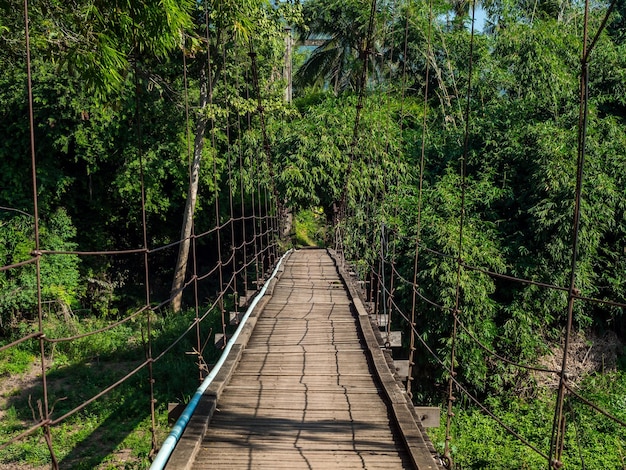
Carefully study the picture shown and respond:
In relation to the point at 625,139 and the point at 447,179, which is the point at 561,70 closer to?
the point at 625,139

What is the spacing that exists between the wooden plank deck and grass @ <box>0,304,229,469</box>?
272cm

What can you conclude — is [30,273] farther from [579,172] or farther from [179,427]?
[579,172]

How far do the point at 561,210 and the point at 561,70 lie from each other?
2341 millimetres

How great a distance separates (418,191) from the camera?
7879 mm

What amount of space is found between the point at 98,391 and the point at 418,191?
4.53 m

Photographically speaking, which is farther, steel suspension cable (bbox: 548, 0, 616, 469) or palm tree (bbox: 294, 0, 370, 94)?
palm tree (bbox: 294, 0, 370, 94)

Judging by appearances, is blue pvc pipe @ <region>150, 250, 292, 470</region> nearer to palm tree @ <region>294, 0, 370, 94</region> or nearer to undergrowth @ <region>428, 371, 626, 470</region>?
undergrowth @ <region>428, 371, 626, 470</region>

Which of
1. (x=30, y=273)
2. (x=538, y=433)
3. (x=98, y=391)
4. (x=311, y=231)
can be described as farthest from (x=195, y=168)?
(x=538, y=433)

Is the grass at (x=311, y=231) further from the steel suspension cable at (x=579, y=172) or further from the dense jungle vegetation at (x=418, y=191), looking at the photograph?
the steel suspension cable at (x=579, y=172)

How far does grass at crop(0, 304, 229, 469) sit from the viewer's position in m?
6.04

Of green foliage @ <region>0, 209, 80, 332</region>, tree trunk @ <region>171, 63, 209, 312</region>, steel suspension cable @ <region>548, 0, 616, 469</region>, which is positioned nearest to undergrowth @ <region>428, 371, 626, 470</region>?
tree trunk @ <region>171, 63, 209, 312</region>

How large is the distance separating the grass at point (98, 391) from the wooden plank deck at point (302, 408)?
2.72m

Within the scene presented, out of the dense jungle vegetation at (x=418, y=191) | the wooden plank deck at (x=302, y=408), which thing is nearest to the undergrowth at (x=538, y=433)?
the dense jungle vegetation at (x=418, y=191)

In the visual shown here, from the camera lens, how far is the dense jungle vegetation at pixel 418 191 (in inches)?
269
